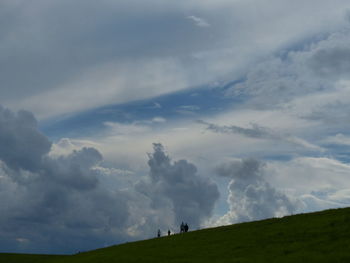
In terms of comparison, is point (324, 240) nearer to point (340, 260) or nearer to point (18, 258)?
point (340, 260)

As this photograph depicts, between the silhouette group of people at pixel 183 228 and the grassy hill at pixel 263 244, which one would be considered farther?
the silhouette group of people at pixel 183 228

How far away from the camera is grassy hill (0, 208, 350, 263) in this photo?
37.2 m

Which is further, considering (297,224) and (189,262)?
(297,224)

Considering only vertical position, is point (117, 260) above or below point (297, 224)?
below

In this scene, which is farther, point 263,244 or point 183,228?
point 183,228

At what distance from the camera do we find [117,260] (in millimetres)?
51906

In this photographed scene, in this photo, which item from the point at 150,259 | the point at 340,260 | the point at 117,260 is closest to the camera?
the point at 340,260

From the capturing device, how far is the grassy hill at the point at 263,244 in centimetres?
3722

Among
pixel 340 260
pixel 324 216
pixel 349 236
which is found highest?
pixel 324 216

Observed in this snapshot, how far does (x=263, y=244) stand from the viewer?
4519 cm

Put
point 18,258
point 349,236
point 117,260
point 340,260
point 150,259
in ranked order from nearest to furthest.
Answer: point 340,260
point 349,236
point 150,259
point 117,260
point 18,258

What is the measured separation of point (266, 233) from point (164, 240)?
63.1 ft

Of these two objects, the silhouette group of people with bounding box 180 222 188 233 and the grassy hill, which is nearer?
the grassy hill

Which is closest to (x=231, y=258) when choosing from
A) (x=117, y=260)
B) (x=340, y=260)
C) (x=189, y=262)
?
(x=189, y=262)
